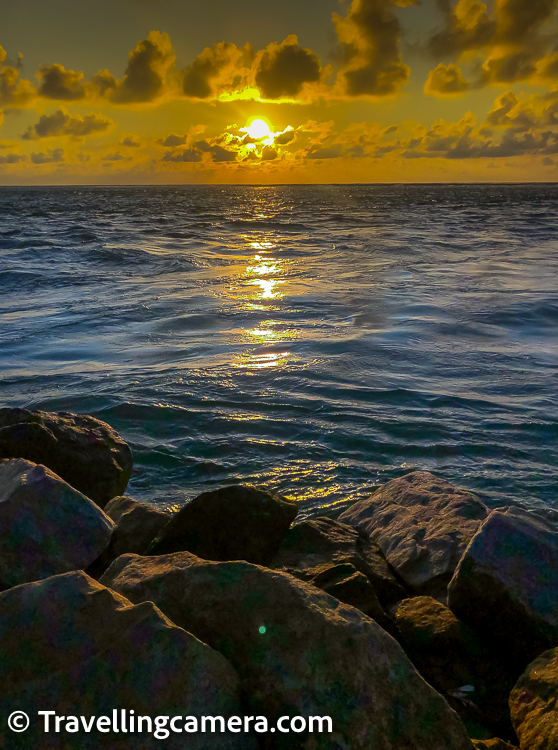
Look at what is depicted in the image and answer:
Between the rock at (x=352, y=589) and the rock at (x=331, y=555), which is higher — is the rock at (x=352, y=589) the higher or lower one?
the higher one

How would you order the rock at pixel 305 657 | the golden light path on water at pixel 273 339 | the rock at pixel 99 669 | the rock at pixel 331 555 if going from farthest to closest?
the golden light path on water at pixel 273 339, the rock at pixel 331 555, the rock at pixel 305 657, the rock at pixel 99 669

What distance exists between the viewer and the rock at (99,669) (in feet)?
6.52

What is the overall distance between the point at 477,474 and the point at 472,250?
21.7 metres

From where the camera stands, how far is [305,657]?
225cm

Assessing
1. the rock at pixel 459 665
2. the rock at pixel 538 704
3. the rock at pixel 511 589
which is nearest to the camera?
the rock at pixel 538 704

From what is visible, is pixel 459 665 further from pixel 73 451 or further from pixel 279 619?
pixel 73 451

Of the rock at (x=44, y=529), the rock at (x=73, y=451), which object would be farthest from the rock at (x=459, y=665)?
the rock at (x=73, y=451)

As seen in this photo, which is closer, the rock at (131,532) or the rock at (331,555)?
the rock at (331,555)

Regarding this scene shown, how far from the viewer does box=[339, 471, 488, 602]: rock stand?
3432mm

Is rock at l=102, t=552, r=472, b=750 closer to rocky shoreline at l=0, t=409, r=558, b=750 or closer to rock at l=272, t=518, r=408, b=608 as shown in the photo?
rocky shoreline at l=0, t=409, r=558, b=750

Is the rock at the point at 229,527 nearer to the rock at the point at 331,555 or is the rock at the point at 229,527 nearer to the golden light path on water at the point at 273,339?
the rock at the point at 331,555

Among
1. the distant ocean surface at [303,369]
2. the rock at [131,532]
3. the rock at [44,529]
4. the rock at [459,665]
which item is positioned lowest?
the distant ocean surface at [303,369]

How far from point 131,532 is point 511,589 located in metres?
2.09

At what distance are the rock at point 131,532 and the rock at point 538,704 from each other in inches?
80.5
